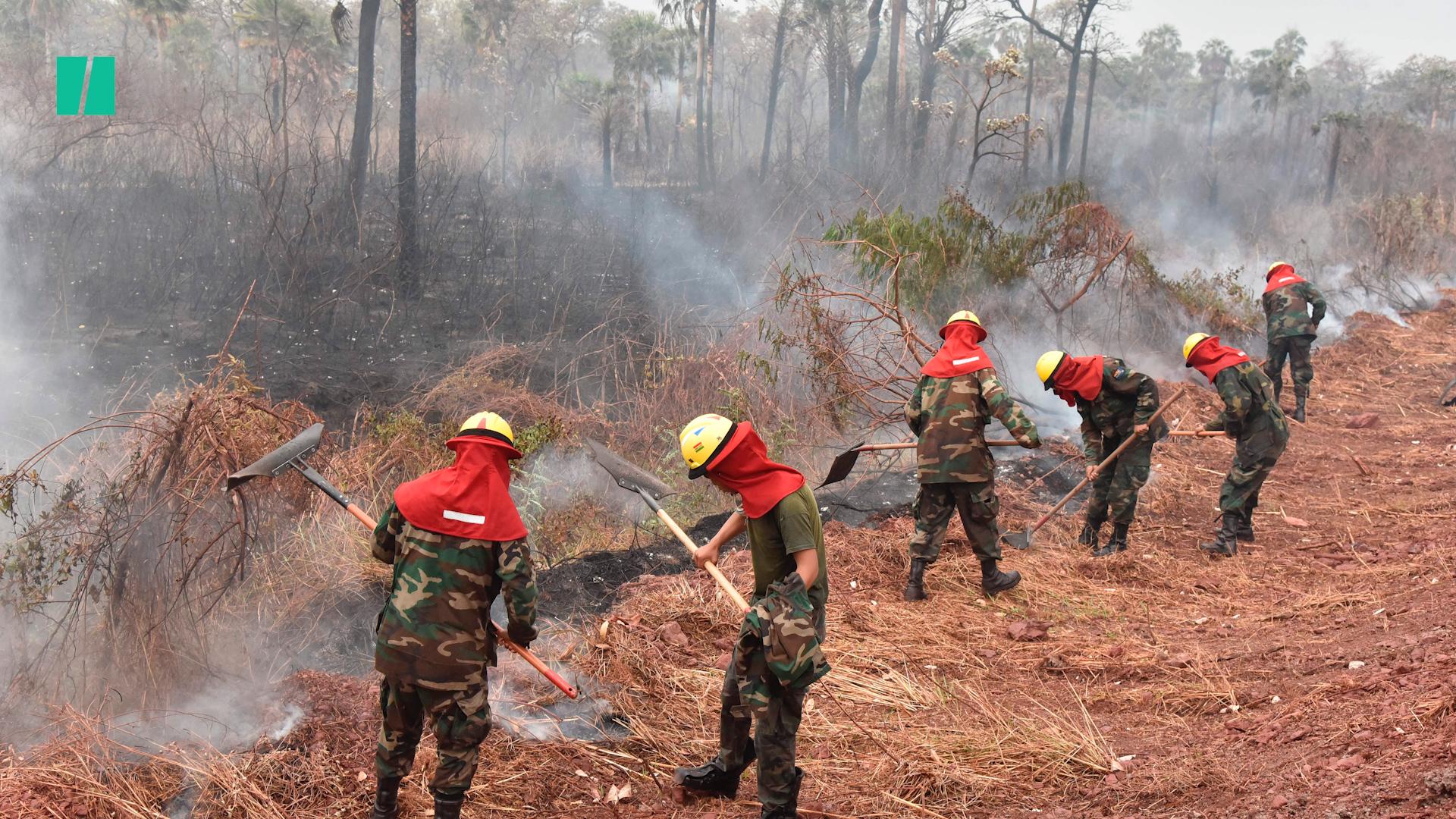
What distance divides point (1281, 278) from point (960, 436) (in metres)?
7.51

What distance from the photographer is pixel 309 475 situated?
4.54m

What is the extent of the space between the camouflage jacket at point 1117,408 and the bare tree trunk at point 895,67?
18.7 m

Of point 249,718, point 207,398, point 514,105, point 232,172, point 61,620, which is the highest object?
point 514,105

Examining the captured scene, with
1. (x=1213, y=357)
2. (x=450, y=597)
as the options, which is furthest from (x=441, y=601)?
(x=1213, y=357)

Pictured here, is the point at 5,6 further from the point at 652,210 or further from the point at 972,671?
the point at 972,671

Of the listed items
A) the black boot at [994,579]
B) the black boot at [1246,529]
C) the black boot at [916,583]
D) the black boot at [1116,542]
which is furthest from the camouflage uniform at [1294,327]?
the black boot at [916,583]

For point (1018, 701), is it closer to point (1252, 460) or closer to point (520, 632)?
point (520, 632)

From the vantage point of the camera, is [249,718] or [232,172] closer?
[249,718]

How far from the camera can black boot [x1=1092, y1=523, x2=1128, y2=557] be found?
7.70 metres

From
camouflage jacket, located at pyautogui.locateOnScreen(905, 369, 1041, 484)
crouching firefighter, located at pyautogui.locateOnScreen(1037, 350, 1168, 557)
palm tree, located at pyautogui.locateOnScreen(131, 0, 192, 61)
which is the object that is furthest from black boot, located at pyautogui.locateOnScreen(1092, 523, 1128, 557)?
palm tree, located at pyautogui.locateOnScreen(131, 0, 192, 61)

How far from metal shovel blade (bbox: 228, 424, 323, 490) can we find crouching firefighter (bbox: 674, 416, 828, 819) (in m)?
1.93

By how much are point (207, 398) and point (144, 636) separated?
1.24 metres

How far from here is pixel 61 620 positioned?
17.0 ft

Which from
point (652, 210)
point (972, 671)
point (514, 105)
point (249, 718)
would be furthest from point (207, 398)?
point (514, 105)
